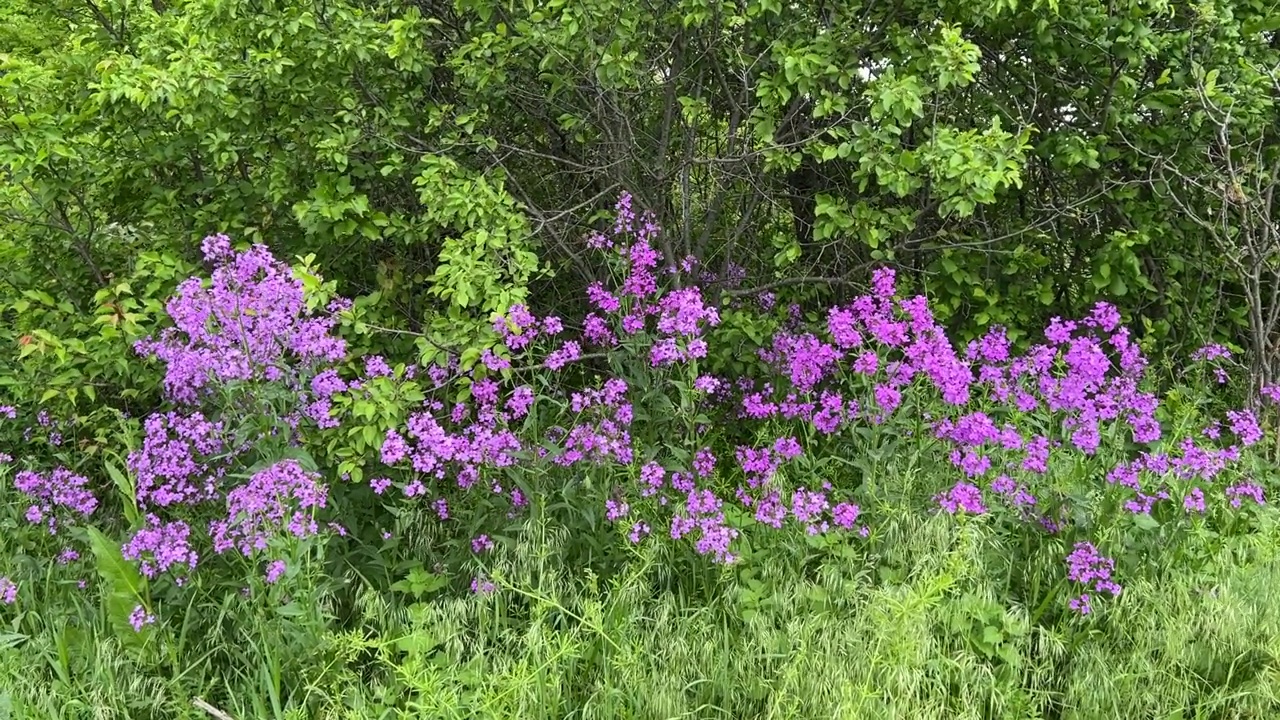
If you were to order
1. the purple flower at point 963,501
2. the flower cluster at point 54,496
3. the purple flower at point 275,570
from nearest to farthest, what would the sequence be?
the purple flower at point 275,570 < the purple flower at point 963,501 < the flower cluster at point 54,496

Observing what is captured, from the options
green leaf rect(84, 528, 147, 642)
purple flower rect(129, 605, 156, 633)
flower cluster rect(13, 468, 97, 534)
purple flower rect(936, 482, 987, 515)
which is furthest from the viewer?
flower cluster rect(13, 468, 97, 534)

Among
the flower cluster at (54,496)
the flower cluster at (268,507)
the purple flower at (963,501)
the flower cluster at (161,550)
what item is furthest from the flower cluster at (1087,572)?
the flower cluster at (54,496)

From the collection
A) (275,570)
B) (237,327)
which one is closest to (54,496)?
(237,327)

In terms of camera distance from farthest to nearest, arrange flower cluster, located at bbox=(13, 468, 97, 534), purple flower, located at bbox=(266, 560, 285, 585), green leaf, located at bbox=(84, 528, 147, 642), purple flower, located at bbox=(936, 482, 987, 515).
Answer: flower cluster, located at bbox=(13, 468, 97, 534) < purple flower, located at bbox=(936, 482, 987, 515) < green leaf, located at bbox=(84, 528, 147, 642) < purple flower, located at bbox=(266, 560, 285, 585)

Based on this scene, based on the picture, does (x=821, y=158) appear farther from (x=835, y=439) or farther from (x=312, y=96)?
(x=312, y=96)

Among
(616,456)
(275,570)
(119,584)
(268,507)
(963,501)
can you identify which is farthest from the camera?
(616,456)

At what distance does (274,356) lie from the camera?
2531 millimetres

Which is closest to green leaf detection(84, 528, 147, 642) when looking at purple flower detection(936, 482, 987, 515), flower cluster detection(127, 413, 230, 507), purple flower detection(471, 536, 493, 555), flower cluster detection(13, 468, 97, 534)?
flower cluster detection(127, 413, 230, 507)

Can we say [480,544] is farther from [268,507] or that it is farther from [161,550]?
[161,550]

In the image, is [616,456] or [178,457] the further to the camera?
[616,456]

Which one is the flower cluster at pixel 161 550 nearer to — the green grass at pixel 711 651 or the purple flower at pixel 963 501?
the green grass at pixel 711 651

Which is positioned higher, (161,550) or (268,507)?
(268,507)

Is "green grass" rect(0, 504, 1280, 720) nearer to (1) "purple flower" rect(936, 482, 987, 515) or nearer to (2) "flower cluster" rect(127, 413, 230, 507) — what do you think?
(1) "purple flower" rect(936, 482, 987, 515)

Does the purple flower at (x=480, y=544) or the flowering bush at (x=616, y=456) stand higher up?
the flowering bush at (x=616, y=456)
